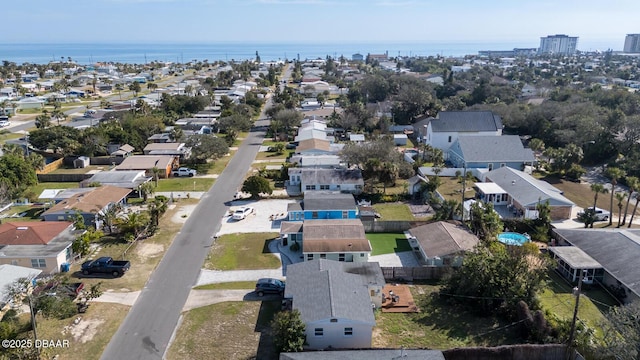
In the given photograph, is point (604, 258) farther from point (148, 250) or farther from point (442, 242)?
point (148, 250)

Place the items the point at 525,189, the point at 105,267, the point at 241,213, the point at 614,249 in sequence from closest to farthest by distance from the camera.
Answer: the point at 614,249, the point at 105,267, the point at 241,213, the point at 525,189

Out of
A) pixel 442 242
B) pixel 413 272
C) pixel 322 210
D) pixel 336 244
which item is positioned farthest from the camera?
pixel 322 210

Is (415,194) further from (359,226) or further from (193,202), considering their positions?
(193,202)

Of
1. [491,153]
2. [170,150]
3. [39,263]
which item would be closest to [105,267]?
[39,263]

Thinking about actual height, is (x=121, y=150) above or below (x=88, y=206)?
below

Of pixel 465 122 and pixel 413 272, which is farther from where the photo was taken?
pixel 465 122

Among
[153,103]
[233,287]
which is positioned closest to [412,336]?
[233,287]

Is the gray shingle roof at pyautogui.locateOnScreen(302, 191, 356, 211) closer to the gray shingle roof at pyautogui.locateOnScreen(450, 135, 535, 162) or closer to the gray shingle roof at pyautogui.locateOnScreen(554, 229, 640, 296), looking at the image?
the gray shingle roof at pyautogui.locateOnScreen(554, 229, 640, 296)
